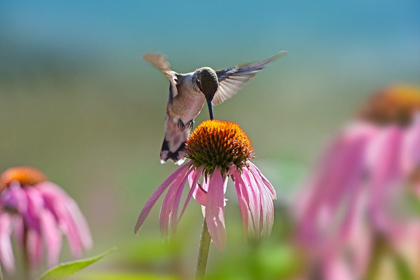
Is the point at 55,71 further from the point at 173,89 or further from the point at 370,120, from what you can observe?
the point at 173,89

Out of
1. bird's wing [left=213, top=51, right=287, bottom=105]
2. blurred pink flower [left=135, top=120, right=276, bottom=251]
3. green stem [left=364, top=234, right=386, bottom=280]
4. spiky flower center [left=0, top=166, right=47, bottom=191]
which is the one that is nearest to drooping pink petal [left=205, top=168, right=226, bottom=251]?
blurred pink flower [left=135, top=120, right=276, bottom=251]

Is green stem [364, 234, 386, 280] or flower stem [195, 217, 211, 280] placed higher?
flower stem [195, 217, 211, 280]

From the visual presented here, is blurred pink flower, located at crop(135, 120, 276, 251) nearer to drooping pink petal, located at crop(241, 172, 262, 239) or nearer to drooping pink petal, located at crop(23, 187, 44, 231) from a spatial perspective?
drooping pink petal, located at crop(241, 172, 262, 239)

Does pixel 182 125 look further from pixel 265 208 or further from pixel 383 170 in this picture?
pixel 383 170

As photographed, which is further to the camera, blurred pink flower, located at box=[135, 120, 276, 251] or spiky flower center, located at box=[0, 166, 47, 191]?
spiky flower center, located at box=[0, 166, 47, 191]

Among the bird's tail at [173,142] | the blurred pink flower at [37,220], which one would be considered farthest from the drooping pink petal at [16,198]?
the bird's tail at [173,142]

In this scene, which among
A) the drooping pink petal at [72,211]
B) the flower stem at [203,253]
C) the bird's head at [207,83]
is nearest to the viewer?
the flower stem at [203,253]

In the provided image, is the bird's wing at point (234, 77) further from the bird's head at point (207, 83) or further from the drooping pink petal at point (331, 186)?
the drooping pink petal at point (331, 186)

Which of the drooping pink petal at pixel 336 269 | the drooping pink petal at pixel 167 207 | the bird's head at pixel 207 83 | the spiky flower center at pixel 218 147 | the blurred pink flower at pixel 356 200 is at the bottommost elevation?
the drooping pink petal at pixel 336 269
